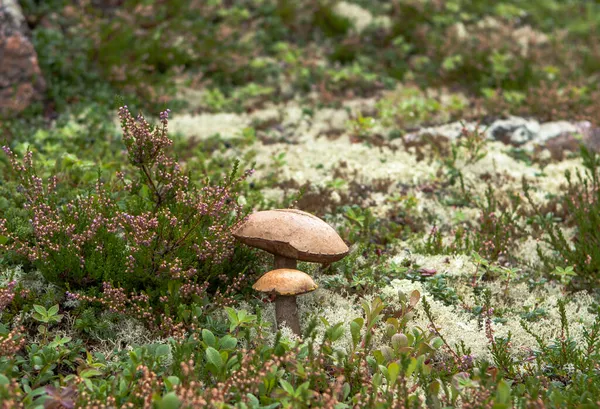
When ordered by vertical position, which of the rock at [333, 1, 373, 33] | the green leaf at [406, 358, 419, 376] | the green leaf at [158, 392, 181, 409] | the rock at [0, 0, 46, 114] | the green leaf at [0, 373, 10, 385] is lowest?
the green leaf at [406, 358, 419, 376]

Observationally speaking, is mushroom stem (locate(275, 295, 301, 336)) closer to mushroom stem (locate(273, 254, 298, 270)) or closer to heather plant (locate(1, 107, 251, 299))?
mushroom stem (locate(273, 254, 298, 270))

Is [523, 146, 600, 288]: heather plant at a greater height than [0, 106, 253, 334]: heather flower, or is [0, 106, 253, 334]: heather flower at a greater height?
[0, 106, 253, 334]: heather flower

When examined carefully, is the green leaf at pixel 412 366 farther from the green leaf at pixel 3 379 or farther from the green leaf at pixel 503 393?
the green leaf at pixel 3 379

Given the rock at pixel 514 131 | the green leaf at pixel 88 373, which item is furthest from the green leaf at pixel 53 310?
the rock at pixel 514 131

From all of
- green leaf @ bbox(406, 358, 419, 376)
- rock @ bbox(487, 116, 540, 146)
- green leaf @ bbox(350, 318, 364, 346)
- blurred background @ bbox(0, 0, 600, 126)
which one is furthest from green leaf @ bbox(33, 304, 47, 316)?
rock @ bbox(487, 116, 540, 146)

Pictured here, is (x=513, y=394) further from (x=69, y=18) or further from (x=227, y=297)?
(x=69, y=18)

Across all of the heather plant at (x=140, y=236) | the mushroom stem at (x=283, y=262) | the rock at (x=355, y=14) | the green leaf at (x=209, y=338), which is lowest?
the green leaf at (x=209, y=338)

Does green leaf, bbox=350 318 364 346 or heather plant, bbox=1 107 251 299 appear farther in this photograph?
heather plant, bbox=1 107 251 299

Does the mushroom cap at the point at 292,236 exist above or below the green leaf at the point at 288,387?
above
